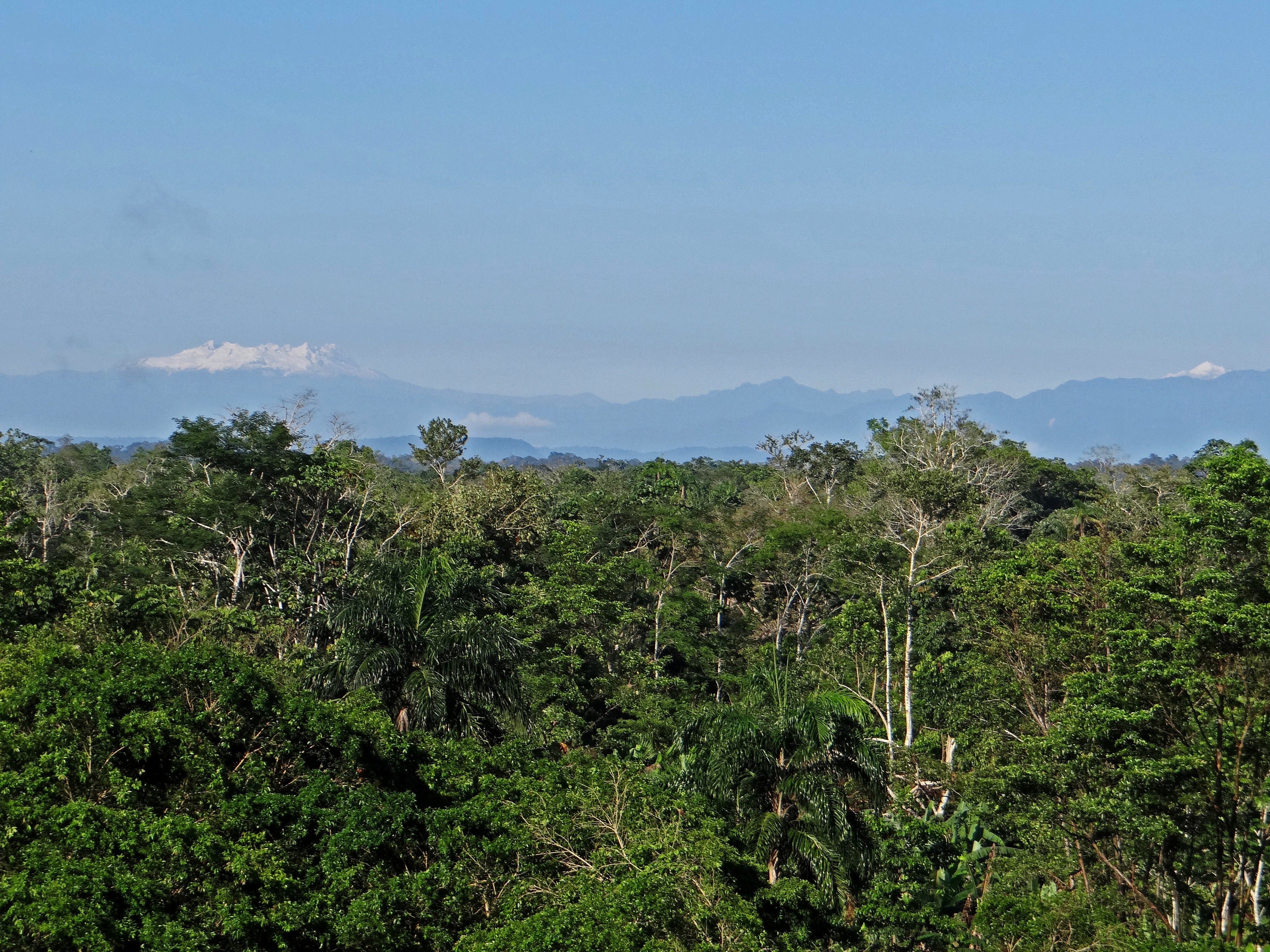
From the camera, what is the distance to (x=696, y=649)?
106 feet

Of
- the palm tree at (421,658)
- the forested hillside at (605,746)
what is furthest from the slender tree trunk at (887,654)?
the palm tree at (421,658)

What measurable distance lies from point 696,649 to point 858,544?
721cm

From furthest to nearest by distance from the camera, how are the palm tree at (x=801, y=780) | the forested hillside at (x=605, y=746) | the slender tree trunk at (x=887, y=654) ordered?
the slender tree trunk at (x=887, y=654) < the palm tree at (x=801, y=780) < the forested hillside at (x=605, y=746)

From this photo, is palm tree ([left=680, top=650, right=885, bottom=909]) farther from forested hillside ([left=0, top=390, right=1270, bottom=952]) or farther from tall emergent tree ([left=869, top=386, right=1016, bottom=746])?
tall emergent tree ([left=869, top=386, right=1016, bottom=746])

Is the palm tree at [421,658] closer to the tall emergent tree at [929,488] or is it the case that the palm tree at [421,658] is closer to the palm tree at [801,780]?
the palm tree at [801,780]

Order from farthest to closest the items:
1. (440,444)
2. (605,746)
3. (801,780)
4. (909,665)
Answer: (440,444), (605,746), (909,665), (801,780)

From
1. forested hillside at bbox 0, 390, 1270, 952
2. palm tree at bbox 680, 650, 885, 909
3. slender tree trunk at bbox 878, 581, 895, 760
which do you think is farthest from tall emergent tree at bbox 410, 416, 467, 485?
palm tree at bbox 680, 650, 885, 909

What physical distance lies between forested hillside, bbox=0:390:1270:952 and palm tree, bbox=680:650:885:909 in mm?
51

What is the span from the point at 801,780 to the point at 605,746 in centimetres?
1344

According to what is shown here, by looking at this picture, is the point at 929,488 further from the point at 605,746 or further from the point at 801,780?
the point at 801,780

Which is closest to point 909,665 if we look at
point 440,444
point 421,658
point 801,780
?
point 801,780

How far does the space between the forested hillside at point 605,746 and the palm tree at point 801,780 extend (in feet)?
0.17

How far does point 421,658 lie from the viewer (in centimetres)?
1562

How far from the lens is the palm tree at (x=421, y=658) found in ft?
49.3
